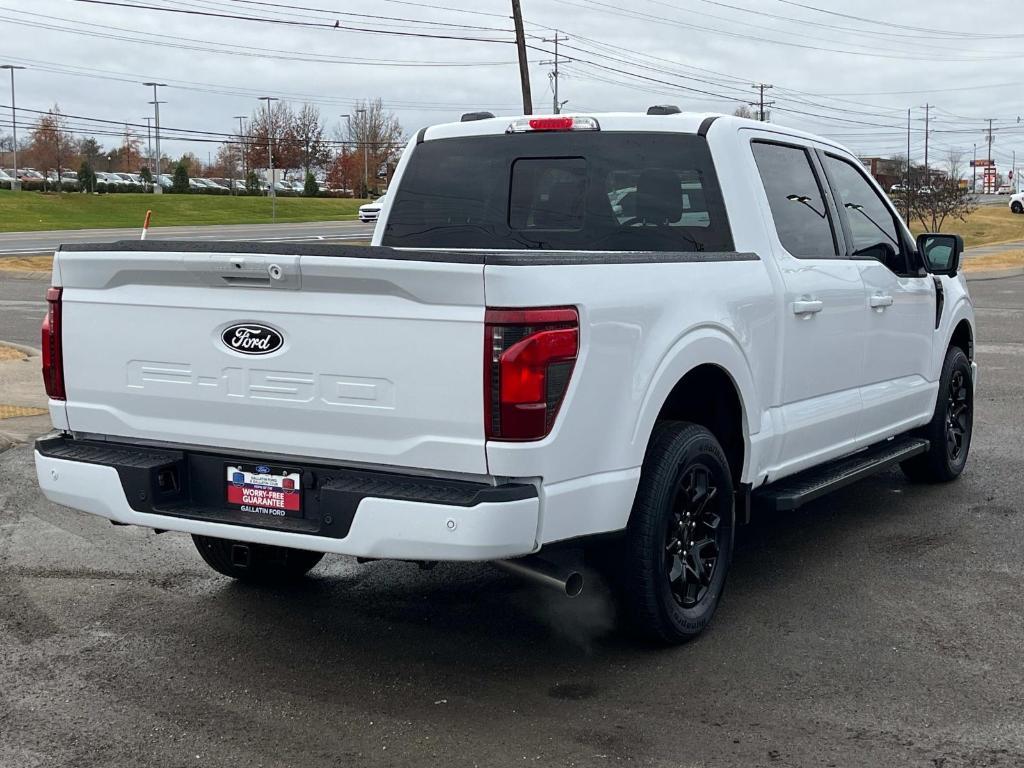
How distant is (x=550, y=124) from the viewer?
19.0 ft

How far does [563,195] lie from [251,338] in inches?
82.1

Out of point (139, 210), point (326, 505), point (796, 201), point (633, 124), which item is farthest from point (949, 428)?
point (139, 210)

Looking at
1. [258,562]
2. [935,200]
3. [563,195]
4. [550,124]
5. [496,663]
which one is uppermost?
[935,200]

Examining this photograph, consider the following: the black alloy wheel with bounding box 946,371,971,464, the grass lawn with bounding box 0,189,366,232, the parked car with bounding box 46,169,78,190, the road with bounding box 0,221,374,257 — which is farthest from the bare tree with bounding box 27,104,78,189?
the black alloy wheel with bounding box 946,371,971,464

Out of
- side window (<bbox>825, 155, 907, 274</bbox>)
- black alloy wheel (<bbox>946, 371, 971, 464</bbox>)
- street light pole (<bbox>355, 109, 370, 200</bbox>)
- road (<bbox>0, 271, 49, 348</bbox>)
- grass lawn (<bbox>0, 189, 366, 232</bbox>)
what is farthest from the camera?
street light pole (<bbox>355, 109, 370, 200</bbox>)

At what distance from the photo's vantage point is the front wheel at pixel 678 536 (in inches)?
176

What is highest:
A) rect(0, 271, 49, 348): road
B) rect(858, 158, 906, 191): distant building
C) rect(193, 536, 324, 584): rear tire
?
rect(858, 158, 906, 191): distant building

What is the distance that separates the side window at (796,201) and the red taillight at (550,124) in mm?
847

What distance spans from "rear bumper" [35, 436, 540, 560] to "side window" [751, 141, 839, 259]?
91.7 inches

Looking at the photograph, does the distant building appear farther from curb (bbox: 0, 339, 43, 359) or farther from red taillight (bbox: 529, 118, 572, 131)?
red taillight (bbox: 529, 118, 572, 131)

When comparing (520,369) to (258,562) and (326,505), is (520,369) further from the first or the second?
(258,562)

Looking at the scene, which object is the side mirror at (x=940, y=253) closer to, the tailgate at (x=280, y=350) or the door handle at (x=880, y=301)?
the door handle at (x=880, y=301)

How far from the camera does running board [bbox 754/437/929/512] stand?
547 centimetres

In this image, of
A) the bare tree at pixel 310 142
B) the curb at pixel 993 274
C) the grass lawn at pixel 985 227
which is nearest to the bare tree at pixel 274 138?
the bare tree at pixel 310 142
